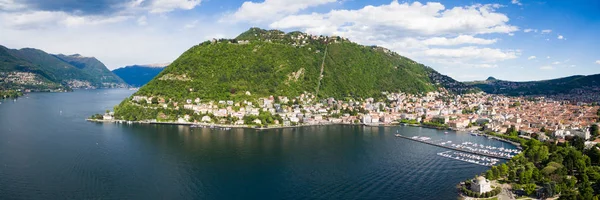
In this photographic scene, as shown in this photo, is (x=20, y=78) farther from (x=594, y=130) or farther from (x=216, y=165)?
(x=594, y=130)

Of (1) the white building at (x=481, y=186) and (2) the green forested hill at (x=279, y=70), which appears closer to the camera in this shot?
(1) the white building at (x=481, y=186)

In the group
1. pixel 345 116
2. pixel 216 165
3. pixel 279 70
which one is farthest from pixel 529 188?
pixel 279 70

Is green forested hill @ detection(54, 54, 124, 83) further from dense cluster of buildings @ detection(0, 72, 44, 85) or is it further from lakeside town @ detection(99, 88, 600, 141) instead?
lakeside town @ detection(99, 88, 600, 141)

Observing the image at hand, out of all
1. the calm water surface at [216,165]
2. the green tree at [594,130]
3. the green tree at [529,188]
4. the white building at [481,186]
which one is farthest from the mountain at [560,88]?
the white building at [481,186]

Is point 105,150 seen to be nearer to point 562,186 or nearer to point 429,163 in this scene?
point 429,163

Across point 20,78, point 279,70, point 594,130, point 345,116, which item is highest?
point 20,78

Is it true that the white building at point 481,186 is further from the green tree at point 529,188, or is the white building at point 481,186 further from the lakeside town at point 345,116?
the lakeside town at point 345,116

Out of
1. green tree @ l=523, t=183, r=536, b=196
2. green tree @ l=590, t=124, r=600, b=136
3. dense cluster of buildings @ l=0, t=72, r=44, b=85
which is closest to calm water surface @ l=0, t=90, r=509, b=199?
green tree @ l=523, t=183, r=536, b=196

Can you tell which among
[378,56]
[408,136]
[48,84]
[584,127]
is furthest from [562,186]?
[48,84]
